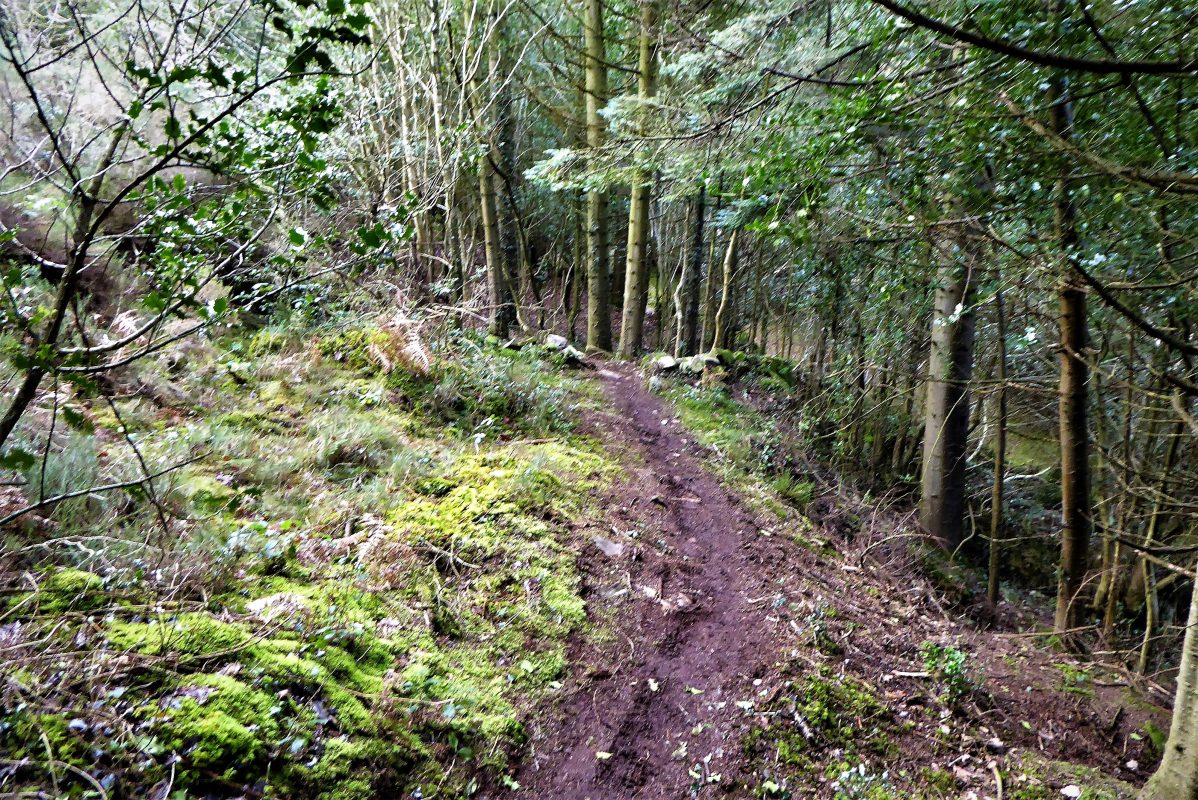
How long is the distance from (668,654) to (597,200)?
31.3ft

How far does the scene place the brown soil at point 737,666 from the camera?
3590mm

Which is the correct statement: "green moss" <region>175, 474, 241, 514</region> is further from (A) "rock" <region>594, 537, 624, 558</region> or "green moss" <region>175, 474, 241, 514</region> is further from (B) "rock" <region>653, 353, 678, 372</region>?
(B) "rock" <region>653, 353, 678, 372</region>

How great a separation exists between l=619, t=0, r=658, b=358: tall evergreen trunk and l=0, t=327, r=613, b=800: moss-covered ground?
268 inches

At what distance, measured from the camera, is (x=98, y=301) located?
6.42 meters

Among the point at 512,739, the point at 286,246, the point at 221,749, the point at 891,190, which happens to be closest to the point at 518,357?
the point at 286,246

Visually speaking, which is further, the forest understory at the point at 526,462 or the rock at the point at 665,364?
the rock at the point at 665,364

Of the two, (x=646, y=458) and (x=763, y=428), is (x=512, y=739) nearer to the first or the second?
(x=646, y=458)

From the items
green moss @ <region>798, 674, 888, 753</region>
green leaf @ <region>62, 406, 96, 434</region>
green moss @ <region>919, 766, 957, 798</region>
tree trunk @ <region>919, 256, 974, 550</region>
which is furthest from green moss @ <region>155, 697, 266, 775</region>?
tree trunk @ <region>919, 256, 974, 550</region>

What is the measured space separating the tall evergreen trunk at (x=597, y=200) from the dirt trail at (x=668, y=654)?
20.4 feet

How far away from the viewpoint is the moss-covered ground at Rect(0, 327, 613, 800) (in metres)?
2.40

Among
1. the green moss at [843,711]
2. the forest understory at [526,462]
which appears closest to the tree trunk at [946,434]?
the forest understory at [526,462]

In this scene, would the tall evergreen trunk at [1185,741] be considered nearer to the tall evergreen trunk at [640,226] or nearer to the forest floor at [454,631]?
the forest floor at [454,631]

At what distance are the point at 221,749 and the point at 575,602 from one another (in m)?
2.44

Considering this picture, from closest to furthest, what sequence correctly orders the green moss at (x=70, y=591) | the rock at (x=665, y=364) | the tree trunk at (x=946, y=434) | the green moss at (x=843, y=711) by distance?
the green moss at (x=70, y=591), the green moss at (x=843, y=711), the tree trunk at (x=946, y=434), the rock at (x=665, y=364)
